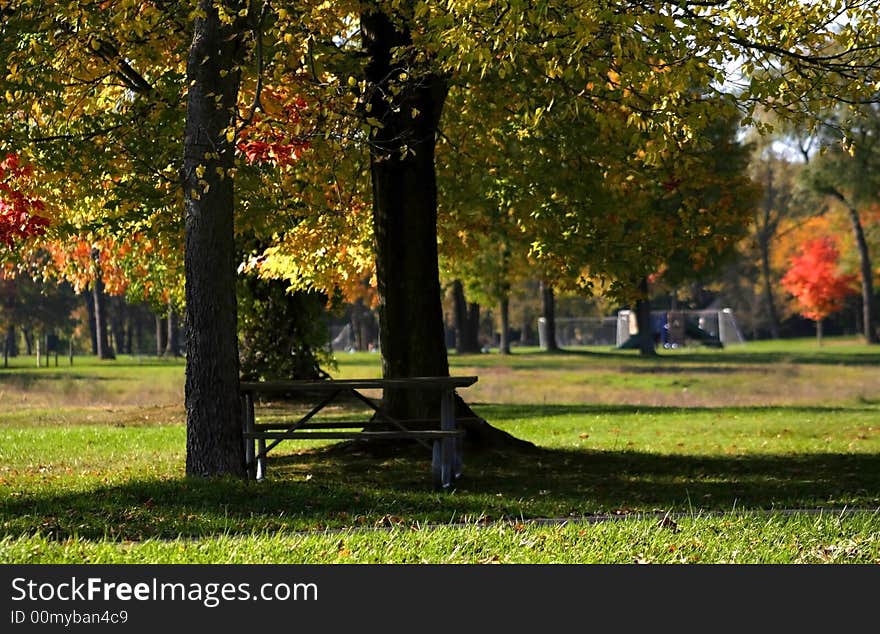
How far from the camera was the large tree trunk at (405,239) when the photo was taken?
15133 millimetres

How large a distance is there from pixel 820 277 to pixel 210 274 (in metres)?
68.5

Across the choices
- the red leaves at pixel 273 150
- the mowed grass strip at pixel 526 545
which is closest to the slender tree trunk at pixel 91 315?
the red leaves at pixel 273 150

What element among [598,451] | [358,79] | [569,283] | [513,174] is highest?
[358,79]

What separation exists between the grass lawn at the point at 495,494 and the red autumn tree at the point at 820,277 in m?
49.7

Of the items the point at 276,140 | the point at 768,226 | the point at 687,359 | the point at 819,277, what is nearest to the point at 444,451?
the point at 276,140

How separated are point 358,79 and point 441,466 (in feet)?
16.9

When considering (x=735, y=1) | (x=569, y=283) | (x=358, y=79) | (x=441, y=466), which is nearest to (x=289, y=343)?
(x=569, y=283)

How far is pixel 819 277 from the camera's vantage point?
75375mm

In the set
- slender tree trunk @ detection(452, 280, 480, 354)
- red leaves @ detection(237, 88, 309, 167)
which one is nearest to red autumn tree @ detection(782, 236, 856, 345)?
slender tree trunk @ detection(452, 280, 480, 354)

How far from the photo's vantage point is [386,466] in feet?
47.4

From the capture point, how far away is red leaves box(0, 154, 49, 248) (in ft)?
47.4

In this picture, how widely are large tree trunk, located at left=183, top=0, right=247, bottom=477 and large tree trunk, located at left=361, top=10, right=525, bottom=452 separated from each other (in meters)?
3.39

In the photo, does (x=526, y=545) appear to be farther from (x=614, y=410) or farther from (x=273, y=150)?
(x=614, y=410)

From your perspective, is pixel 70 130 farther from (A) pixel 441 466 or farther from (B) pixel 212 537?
(B) pixel 212 537
